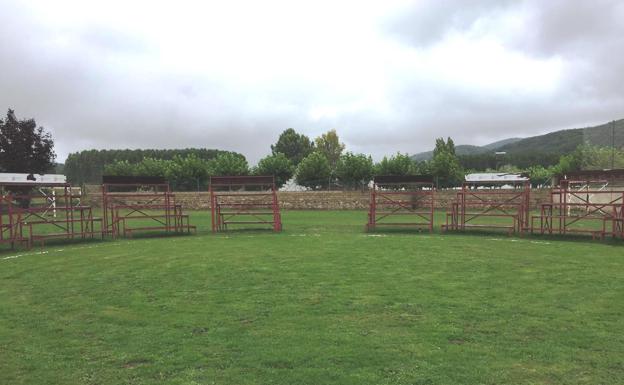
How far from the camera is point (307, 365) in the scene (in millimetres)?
3824

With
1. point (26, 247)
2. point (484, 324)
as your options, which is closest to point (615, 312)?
point (484, 324)

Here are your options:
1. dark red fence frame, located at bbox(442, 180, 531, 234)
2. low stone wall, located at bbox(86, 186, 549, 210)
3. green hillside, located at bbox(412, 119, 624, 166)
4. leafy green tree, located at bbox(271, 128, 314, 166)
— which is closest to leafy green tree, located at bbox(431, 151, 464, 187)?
low stone wall, located at bbox(86, 186, 549, 210)

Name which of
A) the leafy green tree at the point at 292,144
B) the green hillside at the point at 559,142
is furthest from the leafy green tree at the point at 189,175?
the leafy green tree at the point at 292,144

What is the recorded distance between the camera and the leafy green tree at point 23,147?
34.4 metres

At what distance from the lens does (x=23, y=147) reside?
34.8m

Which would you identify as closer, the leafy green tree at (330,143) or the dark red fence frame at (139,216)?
the dark red fence frame at (139,216)

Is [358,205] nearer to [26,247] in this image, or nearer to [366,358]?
[26,247]

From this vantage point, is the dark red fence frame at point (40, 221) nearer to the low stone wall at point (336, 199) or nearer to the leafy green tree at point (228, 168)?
the low stone wall at point (336, 199)

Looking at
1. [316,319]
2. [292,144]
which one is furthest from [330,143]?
[316,319]

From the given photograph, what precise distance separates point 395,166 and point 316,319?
116 feet

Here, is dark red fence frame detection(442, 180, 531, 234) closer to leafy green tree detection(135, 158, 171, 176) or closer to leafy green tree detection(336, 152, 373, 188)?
leafy green tree detection(336, 152, 373, 188)

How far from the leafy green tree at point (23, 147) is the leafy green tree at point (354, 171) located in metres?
22.9

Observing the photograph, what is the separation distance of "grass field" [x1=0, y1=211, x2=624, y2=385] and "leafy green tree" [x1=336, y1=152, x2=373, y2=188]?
2768 cm

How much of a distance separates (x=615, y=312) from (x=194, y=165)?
124 feet
